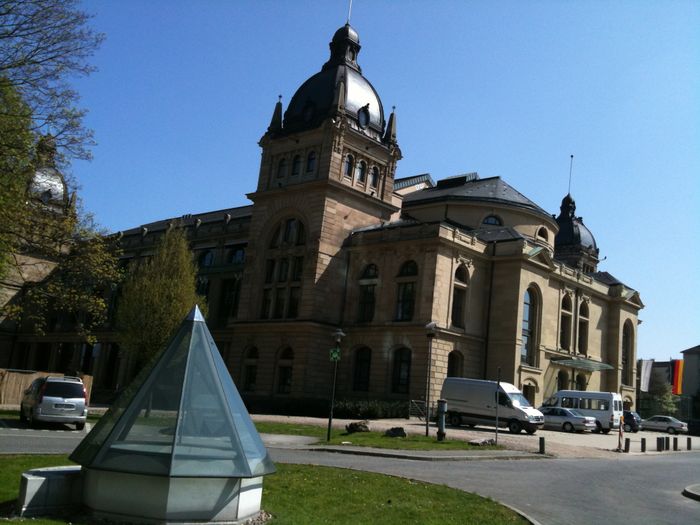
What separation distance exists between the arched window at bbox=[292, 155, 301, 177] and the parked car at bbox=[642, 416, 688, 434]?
35.8 metres

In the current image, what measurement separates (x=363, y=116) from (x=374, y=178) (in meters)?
4.86

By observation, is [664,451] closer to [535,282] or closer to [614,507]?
[535,282]

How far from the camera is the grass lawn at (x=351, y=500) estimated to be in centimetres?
1052

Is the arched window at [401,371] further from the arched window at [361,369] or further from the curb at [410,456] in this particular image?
the curb at [410,456]

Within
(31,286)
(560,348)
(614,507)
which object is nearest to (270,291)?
(560,348)

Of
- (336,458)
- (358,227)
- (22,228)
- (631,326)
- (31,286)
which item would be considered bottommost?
(336,458)

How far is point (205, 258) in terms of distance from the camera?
62.1 meters

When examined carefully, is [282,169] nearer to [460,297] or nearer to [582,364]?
[460,297]

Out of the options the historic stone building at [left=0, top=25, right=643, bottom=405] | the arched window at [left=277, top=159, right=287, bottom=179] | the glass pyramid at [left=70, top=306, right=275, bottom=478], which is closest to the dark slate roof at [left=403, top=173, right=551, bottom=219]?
the historic stone building at [left=0, top=25, right=643, bottom=405]

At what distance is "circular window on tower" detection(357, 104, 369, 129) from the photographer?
52013 mm

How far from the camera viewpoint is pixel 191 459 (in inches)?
362

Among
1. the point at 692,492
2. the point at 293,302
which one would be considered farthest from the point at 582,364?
the point at 692,492

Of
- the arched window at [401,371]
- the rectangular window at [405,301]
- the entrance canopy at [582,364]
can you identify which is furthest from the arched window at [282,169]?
the entrance canopy at [582,364]

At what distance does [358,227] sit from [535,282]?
13625mm
